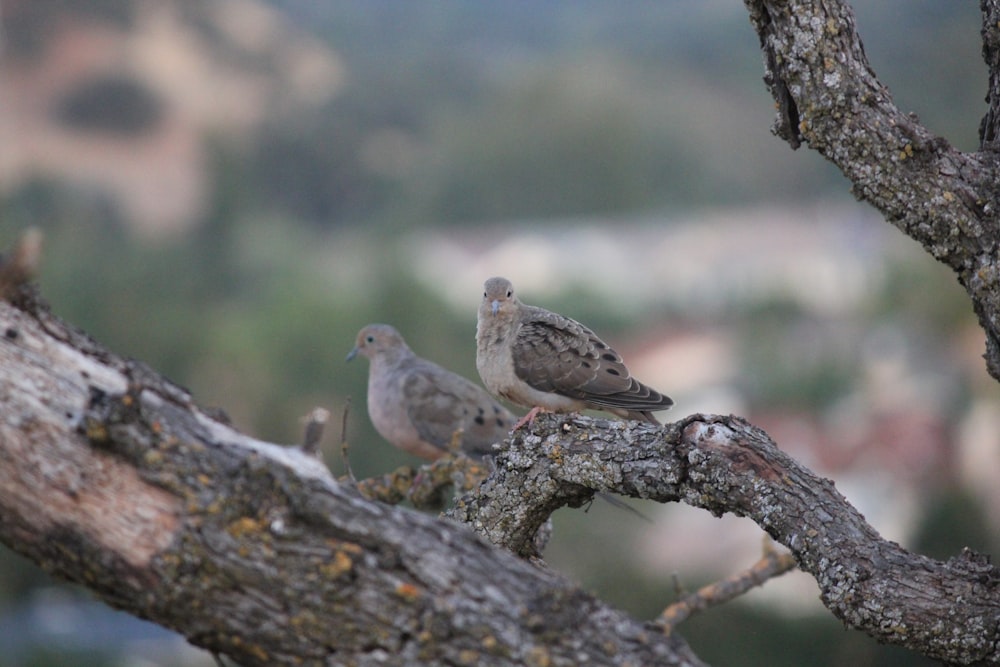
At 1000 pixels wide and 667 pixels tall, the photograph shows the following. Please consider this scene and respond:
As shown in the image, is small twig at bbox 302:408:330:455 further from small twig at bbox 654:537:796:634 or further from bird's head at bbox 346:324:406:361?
bird's head at bbox 346:324:406:361

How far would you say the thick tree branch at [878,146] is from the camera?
3.03 m

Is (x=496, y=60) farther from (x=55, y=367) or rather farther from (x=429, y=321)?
(x=55, y=367)

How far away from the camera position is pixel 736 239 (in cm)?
1755

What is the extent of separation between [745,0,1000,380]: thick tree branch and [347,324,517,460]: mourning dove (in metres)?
3.31

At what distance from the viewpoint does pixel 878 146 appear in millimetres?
3059

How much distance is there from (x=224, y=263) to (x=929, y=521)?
11526 mm

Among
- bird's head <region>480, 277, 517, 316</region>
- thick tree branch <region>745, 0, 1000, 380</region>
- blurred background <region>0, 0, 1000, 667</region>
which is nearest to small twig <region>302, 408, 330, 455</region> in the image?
thick tree branch <region>745, 0, 1000, 380</region>

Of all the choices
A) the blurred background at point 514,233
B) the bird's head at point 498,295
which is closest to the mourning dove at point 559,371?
the bird's head at point 498,295

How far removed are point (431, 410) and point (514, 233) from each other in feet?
37.3

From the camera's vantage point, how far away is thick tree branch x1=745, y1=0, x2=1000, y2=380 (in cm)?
303

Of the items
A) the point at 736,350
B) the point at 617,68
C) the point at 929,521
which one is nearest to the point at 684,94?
the point at 617,68

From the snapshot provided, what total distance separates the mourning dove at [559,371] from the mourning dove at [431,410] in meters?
1.25

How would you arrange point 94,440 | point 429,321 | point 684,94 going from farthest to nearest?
1. point 684,94
2. point 429,321
3. point 94,440

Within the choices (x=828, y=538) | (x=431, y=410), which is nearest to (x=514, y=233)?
(x=431, y=410)
